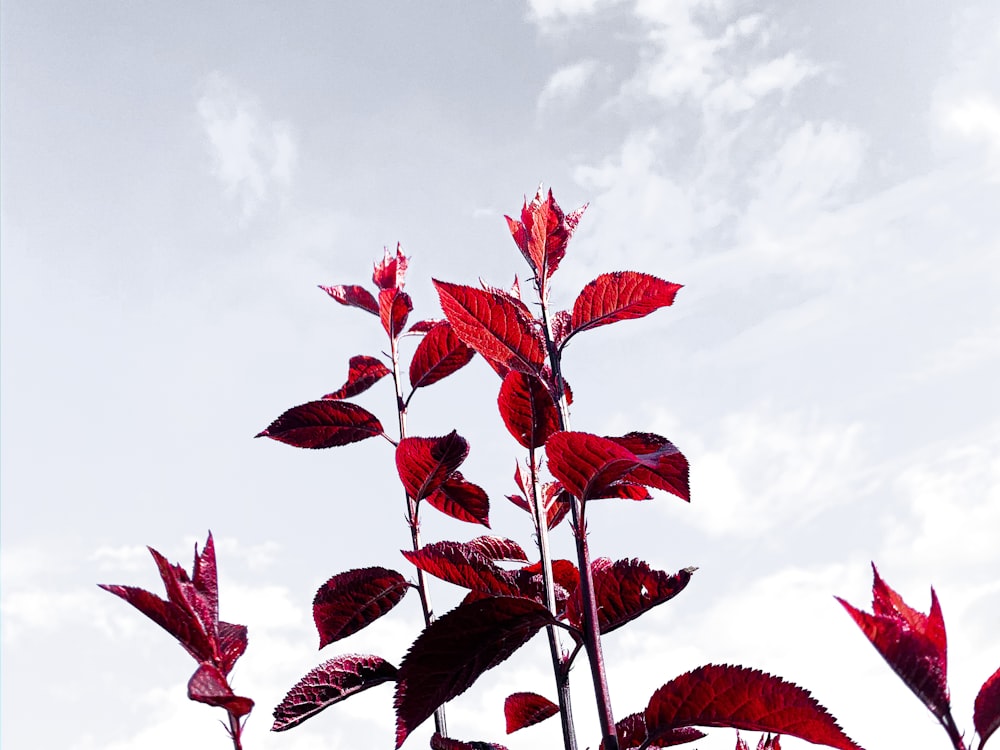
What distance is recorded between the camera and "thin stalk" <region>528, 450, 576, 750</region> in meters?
1.81

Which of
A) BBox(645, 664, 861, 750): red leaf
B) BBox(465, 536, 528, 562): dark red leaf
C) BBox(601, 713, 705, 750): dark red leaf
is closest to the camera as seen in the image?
BBox(645, 664, 861, 750): red leaf

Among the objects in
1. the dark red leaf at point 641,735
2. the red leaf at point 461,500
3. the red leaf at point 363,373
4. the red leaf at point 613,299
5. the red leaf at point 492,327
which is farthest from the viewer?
the red leaf at point 363,373

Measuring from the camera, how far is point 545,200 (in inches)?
85.8

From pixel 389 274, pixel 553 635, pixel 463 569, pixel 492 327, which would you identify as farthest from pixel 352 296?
pixel 553 635

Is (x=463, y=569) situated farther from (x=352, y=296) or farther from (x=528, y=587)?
(x=352, y=296)

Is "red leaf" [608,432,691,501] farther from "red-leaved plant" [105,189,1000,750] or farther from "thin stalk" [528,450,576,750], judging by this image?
"thin stalk" [528,450,576,750]

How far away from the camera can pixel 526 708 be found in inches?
90.0

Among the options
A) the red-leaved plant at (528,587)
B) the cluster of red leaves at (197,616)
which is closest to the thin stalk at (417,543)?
the red-leaved plant at (528,587)

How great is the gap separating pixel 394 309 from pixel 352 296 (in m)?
0.20

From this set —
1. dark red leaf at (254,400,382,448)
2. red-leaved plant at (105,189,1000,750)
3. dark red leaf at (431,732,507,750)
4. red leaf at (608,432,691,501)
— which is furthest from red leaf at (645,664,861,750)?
dark red leaf at (254,400,382,448)

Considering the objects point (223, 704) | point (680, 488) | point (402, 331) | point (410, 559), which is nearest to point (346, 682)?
point (410, 559)

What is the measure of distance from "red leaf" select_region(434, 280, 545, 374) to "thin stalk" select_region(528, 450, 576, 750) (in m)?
0.24

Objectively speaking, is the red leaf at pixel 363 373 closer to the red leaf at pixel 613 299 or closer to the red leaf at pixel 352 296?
the red leaf at pixel 352 296

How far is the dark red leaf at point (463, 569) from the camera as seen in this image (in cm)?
194
